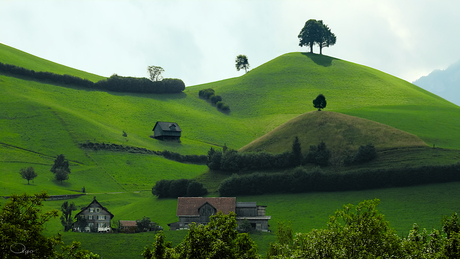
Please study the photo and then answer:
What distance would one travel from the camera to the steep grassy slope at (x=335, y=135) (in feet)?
350

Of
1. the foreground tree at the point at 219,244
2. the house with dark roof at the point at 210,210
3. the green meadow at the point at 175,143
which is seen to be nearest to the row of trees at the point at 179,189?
the green meadow at the point at 175,143

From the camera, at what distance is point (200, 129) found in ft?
552

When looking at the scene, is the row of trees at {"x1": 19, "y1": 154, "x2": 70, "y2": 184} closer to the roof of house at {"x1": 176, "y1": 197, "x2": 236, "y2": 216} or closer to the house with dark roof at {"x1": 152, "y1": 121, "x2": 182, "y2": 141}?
the roof of house at {"x1": 176, "y1": 197, "x2": 236, "y2": 216}

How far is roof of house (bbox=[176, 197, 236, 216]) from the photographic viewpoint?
82312 millimetres

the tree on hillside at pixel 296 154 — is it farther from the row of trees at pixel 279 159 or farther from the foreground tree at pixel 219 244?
the foreground tree at pixel 219 244

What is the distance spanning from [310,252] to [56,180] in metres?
95.1

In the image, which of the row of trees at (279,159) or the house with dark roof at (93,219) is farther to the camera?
the row of trees at (279,159)

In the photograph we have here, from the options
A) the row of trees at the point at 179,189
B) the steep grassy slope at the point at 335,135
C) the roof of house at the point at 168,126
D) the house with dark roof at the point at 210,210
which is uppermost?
the roof of house at the point at 168,126

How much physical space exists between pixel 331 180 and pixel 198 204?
27937mm

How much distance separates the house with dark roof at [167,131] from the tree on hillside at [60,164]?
4416 cm

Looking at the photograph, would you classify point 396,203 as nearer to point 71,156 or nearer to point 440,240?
point 440,240

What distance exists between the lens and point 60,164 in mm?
114688

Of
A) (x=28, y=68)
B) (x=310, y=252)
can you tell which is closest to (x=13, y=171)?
(x=28, y=68)

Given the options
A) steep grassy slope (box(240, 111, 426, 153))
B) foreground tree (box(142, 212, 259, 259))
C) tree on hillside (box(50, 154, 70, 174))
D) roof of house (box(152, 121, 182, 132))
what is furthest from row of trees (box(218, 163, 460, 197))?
foreground tree (box(142, 212, 259, 259))
